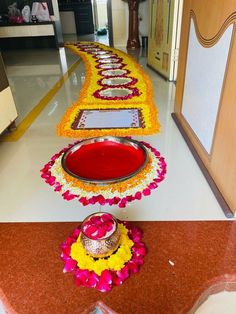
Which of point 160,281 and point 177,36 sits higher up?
point 177,36

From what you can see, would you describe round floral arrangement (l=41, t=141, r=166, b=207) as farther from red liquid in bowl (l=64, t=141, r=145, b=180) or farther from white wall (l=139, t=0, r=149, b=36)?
white wall (l=139, t=0, r=149, b=36)

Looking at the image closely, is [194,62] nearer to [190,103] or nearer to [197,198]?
[190,103]

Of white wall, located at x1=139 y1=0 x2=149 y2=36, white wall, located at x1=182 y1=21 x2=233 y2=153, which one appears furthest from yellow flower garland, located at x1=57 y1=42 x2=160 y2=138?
white wall, located at x1=139 y1=0 x2=149 y2=36

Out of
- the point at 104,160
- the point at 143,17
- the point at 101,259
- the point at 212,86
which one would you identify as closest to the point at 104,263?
the point at 101,259

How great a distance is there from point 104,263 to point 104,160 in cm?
83

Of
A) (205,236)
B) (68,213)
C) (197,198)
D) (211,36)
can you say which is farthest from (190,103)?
(68,213)

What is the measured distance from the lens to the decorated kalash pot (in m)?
1.05

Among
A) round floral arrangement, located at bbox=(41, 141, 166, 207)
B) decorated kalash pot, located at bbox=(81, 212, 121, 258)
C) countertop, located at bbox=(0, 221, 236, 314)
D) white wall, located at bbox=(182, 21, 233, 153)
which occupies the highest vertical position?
white wall, located at bbox=(182, 21, 233, 153)

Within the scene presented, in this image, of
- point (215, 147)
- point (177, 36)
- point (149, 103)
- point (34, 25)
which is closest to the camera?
point (215, 147)

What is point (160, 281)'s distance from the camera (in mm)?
1066

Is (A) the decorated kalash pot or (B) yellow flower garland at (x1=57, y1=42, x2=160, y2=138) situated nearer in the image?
(A) the decorated kalash pot

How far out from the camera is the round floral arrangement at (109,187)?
1.49m

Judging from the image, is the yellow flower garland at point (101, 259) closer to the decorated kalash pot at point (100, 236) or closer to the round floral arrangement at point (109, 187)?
the decorated kalash pot at point (100, 236)

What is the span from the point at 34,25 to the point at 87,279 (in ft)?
21.1
